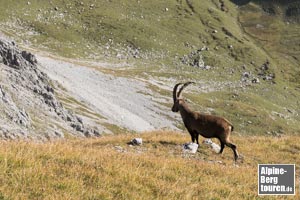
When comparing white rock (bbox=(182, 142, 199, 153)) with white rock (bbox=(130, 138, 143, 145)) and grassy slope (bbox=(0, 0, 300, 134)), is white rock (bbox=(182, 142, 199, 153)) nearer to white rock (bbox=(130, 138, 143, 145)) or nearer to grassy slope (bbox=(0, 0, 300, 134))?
white rock (bbox=(130, 138, 143, 145))

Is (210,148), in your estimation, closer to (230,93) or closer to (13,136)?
(13,136)

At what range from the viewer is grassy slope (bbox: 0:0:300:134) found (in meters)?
115

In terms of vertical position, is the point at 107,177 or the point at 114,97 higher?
the point at 107,177

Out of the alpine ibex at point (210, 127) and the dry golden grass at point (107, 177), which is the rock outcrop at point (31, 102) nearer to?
the alpine ibex at point (210, 127)

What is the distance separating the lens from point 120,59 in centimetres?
14888

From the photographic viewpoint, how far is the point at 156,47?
16538cm

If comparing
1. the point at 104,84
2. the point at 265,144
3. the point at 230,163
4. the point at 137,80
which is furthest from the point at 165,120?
the point at 230,163

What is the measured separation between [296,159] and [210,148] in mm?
4453

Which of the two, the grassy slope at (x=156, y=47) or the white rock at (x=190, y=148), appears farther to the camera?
the grassy slope at (x=156, y=47)

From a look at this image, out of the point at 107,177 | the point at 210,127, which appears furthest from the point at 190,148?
the point at 107,177

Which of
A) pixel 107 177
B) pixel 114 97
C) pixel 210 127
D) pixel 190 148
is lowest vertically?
pixel 114 97

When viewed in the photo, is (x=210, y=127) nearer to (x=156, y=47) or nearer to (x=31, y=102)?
(x=31, y=102)

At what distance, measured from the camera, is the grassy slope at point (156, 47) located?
114613 millimetres

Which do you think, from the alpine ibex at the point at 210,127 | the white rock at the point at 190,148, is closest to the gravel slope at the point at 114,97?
the alpine ibex at the point at 210,127
